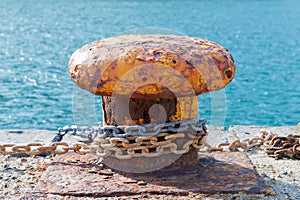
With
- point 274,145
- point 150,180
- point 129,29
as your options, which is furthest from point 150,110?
point 129,29

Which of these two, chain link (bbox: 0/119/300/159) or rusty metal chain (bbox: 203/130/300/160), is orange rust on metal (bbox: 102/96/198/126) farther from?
rusty metal chain (bbox: 203/130/300/160)

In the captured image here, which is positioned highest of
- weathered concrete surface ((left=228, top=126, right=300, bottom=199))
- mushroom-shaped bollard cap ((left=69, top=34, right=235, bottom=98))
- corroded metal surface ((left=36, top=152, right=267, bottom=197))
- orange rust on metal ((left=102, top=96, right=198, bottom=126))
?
mushroom-shaped bollard cap ((left=69, top=34, right=235, bottom=98))

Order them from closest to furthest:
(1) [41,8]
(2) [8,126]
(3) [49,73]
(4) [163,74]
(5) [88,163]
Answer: (4) [163,74] < (5) [88,163] < (2) [8,126] < (3) [49,73] < (1) [41,8]

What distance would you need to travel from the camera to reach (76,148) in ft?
11.3

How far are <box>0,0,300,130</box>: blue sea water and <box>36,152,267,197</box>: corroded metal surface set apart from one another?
801mm

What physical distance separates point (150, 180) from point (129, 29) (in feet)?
20.2

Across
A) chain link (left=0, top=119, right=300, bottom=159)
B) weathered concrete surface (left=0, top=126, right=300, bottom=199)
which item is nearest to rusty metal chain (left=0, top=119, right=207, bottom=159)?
chain link (left=0, top=119, right=300, bottom=159)

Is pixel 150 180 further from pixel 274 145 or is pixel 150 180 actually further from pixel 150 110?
pixel 274 145

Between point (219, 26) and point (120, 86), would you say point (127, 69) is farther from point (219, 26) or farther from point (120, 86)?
point (219, 26)

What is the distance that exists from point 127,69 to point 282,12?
22.8 meters

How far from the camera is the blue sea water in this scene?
7.26m

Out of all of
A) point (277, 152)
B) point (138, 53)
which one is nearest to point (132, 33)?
point (138, 53)

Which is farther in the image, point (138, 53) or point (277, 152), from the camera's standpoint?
point (277, 152)

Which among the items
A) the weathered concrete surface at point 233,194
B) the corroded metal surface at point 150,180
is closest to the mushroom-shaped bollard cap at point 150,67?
the corroded metal surface at point 150,180
